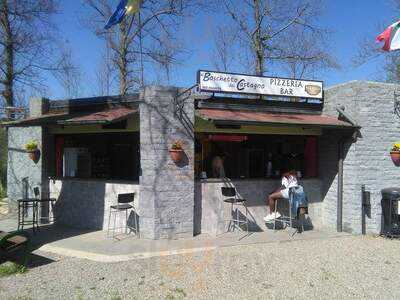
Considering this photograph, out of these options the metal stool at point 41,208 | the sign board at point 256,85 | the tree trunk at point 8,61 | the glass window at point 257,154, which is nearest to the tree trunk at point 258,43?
the glass window at point 257,154

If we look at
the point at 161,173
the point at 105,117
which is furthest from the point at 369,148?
the point at 105,117

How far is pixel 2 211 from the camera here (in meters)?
14.4

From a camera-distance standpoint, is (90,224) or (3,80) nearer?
(90,224)

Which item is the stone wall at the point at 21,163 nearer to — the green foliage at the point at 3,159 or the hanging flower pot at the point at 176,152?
the hanging flower pot at the point at 176,152

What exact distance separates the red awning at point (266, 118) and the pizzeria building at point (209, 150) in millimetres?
33

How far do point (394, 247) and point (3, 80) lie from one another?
17.2 metres

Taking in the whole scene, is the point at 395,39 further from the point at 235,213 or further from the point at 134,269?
the point at 134,269

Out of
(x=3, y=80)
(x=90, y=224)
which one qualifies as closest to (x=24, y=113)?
(x=3, y=80)

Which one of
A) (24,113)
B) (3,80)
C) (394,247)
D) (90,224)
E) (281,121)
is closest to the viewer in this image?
(394,247)

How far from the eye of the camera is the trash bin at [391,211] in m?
11.2

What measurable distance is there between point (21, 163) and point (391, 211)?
A: 9784mm

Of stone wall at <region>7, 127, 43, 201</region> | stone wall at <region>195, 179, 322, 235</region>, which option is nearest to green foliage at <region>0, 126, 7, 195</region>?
stone wall at <region>7, 127, 43, 201</region>

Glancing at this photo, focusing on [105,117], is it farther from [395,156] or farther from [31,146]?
[395,156]

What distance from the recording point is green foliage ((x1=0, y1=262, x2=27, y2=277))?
7428 mm
